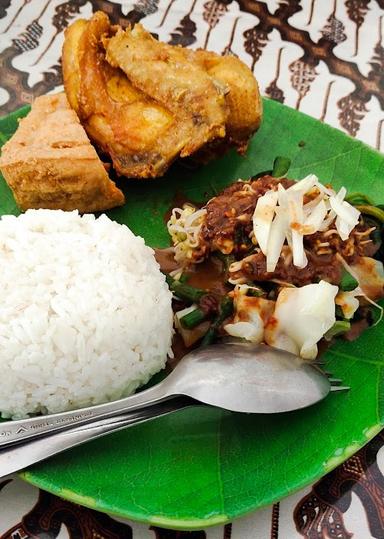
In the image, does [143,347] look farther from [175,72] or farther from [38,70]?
[38,70]

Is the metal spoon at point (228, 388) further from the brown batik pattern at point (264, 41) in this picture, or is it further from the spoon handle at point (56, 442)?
the brown batik pattern at point (264, 41)

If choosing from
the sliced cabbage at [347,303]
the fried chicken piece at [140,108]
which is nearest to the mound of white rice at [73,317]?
the fried chicken piece at [140,108]

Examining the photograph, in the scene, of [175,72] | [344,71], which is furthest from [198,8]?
[175,72]

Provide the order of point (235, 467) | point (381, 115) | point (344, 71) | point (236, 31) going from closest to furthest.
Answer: point (235, 467) → point (381, 115) → point (344, 71) → point (236, 31)

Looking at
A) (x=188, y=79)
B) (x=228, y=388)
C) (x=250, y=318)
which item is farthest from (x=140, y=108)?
(x=228, y=388)

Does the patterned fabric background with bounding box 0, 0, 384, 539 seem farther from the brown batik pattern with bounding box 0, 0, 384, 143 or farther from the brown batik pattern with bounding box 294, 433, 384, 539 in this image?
the brown batik pattern with bounding box 294, 433, 384, 539

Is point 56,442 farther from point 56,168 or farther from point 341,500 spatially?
point 56,168
